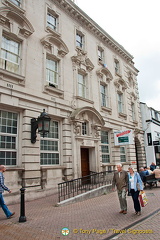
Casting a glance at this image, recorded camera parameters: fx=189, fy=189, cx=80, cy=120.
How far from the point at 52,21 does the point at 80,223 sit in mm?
13493

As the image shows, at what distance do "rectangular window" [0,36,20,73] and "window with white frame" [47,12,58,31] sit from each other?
12.5ft

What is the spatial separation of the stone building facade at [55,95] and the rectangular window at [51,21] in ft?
0.25

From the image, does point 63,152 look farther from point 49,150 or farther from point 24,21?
point 24,21

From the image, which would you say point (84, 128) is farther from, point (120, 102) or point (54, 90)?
point (120, 102)

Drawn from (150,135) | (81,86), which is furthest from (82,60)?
(150,135)

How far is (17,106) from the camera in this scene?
10055 millimetres

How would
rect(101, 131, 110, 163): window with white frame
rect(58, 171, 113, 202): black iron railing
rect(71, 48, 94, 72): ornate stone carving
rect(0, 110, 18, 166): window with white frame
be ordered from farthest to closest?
rect(101, 131, 110, 163): window with white frame
rect(71, 48, 94, 72): ornate stone carving
rect(0, 110, 18, 166): window with white frame
rect(58, 171, 113, 202): black iron railing

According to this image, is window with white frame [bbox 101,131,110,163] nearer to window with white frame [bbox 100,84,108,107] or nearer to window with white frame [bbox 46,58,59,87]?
window with white frame [bbox 100,84,108,107]

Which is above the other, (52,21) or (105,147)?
(52,21)

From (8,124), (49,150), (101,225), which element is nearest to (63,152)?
(49,150)

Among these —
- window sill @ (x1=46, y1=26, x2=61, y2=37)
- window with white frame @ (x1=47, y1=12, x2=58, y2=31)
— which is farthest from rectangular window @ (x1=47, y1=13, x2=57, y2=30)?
window sill @ (x1=46, y1=26, x2=61, y2=37)

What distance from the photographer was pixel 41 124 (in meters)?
9.59

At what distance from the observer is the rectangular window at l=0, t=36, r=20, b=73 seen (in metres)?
10.3

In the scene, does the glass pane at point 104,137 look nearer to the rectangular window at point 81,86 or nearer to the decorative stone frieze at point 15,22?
the rectangular window at point 81,86
